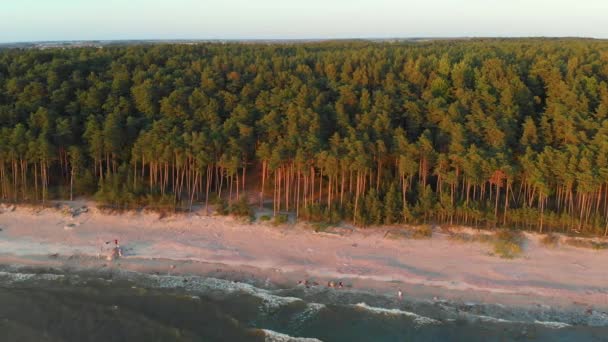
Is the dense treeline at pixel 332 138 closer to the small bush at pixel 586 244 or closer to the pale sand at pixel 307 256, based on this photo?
the small bush at pixel 586 244

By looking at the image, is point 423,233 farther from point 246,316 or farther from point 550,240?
point 246,316

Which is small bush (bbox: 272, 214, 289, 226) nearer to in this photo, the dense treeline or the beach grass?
the dense treeline

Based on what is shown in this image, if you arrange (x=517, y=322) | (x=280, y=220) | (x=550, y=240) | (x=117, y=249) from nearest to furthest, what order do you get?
1. (x=517, y=322)
2. (x=117, y=249)
3. (x=550, y=240)
4. (x=280, y=220)

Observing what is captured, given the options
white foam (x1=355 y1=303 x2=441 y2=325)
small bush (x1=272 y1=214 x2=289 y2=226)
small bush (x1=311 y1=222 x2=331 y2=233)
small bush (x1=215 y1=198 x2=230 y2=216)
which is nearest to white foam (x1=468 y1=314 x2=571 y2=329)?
white foam (x1=355 y1=303 x2=441 y2=325)

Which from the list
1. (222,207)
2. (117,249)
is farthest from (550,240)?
(117,249)

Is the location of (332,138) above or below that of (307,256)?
above

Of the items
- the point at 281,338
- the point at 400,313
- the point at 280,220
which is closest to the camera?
the point at 281,338

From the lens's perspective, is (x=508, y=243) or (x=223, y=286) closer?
(x=223, y=286)

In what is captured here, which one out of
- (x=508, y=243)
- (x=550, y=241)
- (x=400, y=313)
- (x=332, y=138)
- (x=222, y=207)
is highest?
(x=332, y=138)
